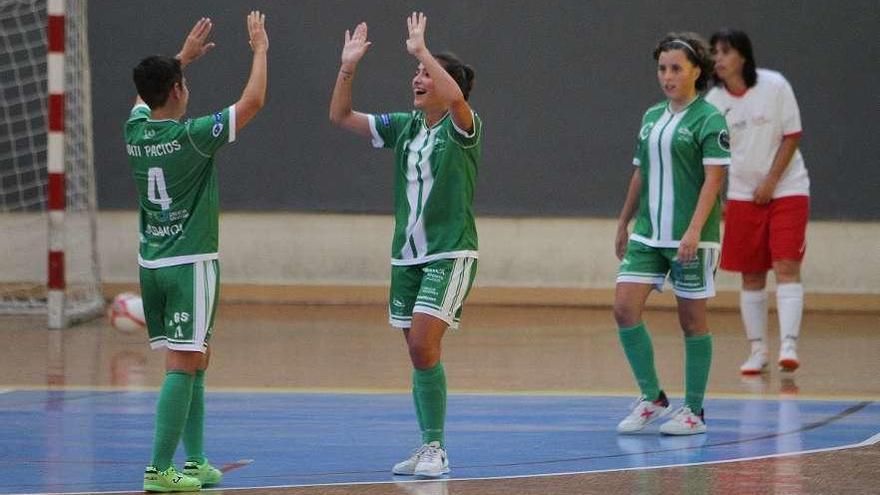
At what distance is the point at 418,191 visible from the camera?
235 inches

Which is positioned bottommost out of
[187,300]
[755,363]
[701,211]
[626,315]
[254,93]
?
[755,363]

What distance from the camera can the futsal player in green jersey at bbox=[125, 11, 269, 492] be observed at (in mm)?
5551

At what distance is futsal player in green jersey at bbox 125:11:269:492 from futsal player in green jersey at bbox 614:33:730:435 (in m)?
2.13

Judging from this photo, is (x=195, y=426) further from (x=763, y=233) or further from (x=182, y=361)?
(x=763, y=233)

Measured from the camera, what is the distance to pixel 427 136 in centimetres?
603

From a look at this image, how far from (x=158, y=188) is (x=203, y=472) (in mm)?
1084

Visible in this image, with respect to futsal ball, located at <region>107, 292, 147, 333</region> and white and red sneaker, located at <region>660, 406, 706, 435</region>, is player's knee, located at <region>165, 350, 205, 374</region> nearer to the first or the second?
white and red sneaker, located at <region>660, 406, 706, 435</region>

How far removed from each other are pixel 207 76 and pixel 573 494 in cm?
803

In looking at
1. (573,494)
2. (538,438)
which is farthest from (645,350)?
(573,494)

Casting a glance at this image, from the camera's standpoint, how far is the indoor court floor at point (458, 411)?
5879mm

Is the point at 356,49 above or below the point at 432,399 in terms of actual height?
above

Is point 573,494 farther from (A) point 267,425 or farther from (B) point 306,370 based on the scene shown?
(B) point 306,370

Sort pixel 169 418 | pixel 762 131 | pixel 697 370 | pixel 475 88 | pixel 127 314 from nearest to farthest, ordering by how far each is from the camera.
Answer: pixel 169 418 → pixel 697 370 → pixel 762 131 → pixel 127 314 → pixel 475 88

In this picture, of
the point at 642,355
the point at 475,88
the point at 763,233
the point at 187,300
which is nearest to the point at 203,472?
the point at 187,300
